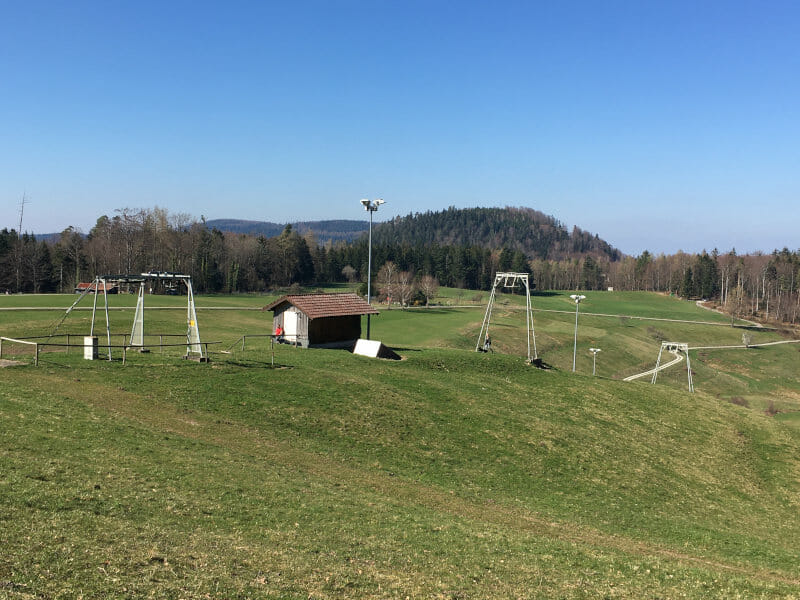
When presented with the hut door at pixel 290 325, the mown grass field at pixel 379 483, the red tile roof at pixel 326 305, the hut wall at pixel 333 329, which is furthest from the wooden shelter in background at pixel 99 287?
the hut wall at pixel 333 329

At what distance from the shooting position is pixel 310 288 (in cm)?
17350

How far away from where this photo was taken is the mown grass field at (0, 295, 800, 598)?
12.6 metres

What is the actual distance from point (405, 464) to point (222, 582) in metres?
13.9

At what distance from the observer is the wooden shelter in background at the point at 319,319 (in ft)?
146

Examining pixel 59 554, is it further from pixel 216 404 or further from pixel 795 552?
pixel 795 552

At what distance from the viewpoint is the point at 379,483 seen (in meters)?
21.8

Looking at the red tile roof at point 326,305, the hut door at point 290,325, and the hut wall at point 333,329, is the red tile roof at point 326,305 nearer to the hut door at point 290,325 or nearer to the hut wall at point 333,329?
the hut wall at point 333,329

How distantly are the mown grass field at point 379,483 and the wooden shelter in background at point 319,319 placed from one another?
9.18 ft

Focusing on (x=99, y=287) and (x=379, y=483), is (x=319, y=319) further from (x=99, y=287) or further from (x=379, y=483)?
(x=99, y=287)

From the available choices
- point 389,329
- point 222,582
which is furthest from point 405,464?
point 389,329

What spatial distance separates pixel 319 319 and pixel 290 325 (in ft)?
8.53

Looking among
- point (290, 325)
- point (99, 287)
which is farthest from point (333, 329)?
point (99, 287)

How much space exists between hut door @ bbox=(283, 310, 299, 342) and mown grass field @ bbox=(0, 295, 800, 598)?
3.10m

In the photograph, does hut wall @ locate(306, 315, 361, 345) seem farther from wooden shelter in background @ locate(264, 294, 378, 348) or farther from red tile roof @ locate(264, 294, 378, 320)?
red tile roof @ locate(264, 294, 378, 320)
